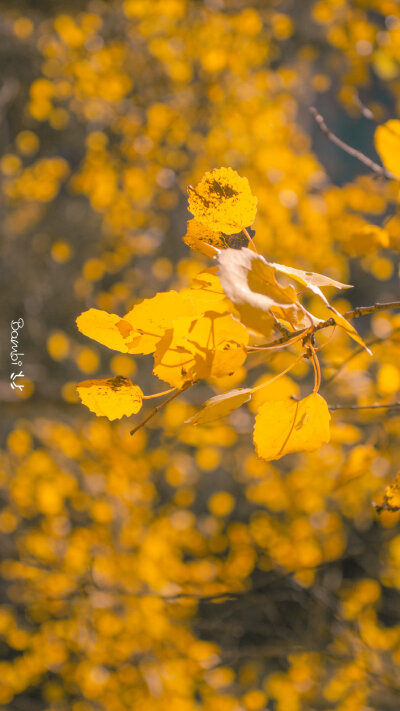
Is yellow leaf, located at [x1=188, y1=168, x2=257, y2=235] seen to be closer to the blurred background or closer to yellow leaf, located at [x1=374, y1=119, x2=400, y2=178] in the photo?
yellow leaf, located at [x1=374, y1=119, x2=400, y2=178]

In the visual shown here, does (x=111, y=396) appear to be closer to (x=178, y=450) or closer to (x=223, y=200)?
(x=223, y=200)

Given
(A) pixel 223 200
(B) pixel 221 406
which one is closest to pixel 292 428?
(B) pixel 221 406

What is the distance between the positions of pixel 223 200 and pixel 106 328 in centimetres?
13

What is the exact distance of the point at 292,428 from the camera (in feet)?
1.22

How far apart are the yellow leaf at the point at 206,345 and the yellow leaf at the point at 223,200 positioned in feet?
0.26

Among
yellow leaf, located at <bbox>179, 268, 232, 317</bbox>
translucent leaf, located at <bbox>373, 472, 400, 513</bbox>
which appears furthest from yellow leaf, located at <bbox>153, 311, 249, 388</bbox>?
translucent leaf, located at <bbox>373, 472, 400, 513</bbox>

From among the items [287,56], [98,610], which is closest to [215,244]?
[98,610]

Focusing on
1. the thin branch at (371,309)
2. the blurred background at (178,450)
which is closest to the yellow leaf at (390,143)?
the thin branch at (371,309)

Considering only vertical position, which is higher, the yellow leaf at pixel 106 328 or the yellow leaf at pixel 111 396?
the yellow leaf at pixel 106 328

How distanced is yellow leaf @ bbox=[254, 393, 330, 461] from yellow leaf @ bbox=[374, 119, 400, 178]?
0.69 feet

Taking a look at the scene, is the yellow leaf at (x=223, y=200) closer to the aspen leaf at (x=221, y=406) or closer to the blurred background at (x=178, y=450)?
the aspen leaf at (x=221, y=406)

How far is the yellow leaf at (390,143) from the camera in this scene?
1.36ft

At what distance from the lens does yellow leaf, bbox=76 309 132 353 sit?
1.14 feet

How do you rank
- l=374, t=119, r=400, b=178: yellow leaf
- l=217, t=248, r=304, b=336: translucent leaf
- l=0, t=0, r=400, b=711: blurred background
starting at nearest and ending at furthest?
l=217, t=248, r=304, b=336: translucent leaf → l=374, t=119, r=400, b=178: yellow leaf → l=0, t=0, r=400, b=711: blurred background
